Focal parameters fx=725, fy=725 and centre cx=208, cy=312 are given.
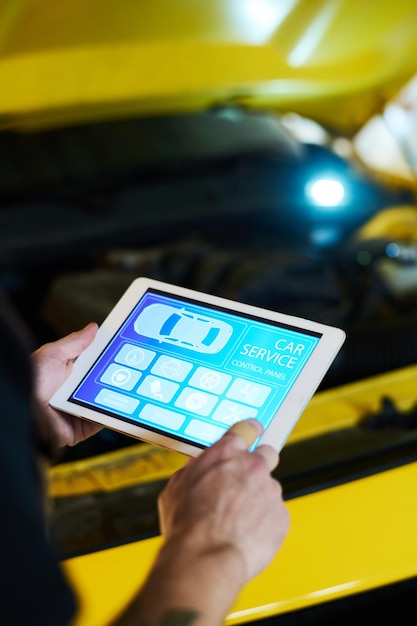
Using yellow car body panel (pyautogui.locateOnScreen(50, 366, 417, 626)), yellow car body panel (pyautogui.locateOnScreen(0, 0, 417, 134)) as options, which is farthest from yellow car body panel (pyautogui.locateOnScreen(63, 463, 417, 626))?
yellow car body panel (pyautogui.locateOnScreen(0, 0, 417, 134))

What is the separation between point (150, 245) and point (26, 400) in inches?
48.6

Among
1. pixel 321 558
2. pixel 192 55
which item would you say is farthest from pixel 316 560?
pixel 192 55

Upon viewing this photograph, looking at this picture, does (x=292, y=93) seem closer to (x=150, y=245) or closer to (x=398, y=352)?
(x=150, y=245)

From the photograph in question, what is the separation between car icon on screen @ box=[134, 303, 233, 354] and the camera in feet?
2.84

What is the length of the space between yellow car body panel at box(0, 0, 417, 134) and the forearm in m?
1.25

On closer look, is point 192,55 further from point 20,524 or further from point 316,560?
point 20,524

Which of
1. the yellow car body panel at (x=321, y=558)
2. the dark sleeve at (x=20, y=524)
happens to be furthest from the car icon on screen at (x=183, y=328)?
the dark sleeve at (x=20, y=524)

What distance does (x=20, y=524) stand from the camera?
48cm

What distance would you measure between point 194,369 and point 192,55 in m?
1.16

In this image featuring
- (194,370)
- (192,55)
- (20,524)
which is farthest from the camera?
(192,55)

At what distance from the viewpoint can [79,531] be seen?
0.99 meters

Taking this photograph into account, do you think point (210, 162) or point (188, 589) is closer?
point (188, 589)

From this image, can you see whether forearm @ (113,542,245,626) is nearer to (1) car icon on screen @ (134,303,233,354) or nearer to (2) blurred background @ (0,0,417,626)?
(1) car icon on screen @ (134,303,233,354)

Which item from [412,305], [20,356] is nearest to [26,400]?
[20,356]
